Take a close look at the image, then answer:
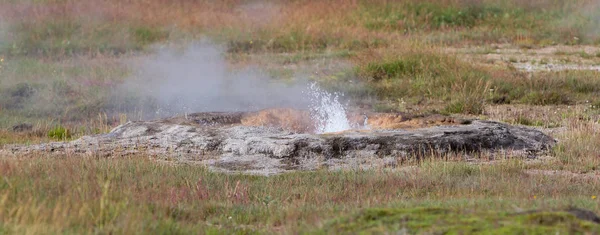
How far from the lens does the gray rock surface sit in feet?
32.0

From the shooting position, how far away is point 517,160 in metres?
9.73

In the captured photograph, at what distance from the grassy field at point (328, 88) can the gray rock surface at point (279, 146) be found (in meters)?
0.45

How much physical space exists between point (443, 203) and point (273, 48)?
1400cm

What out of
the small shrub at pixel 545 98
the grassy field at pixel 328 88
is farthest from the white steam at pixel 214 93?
the small shrub at pixel 545 98

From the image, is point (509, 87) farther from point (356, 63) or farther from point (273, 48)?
point (273, 48)

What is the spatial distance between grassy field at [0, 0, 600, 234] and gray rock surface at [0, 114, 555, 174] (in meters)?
0.45

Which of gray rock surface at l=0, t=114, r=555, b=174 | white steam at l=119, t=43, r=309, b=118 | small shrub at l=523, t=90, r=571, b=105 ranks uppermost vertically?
gray rock surface at l=0, t=114, r=555, b=174

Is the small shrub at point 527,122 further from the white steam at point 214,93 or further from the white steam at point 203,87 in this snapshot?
the white steam at point 203,87

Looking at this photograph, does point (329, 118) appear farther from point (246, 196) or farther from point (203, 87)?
point (246, 196)

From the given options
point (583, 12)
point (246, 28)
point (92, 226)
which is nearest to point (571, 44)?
point (583, 12)

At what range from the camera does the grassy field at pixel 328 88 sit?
6.02 metres

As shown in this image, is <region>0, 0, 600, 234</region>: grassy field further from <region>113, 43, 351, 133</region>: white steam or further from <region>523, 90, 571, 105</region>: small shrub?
<region>113, 43, 351, 133</region>: white steam

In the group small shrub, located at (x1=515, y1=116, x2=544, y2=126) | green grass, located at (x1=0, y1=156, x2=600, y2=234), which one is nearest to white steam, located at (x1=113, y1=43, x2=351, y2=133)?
small shrub, located at (x1=515, y1=116, x2=544, y2=126)

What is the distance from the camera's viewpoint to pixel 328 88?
15578mm
